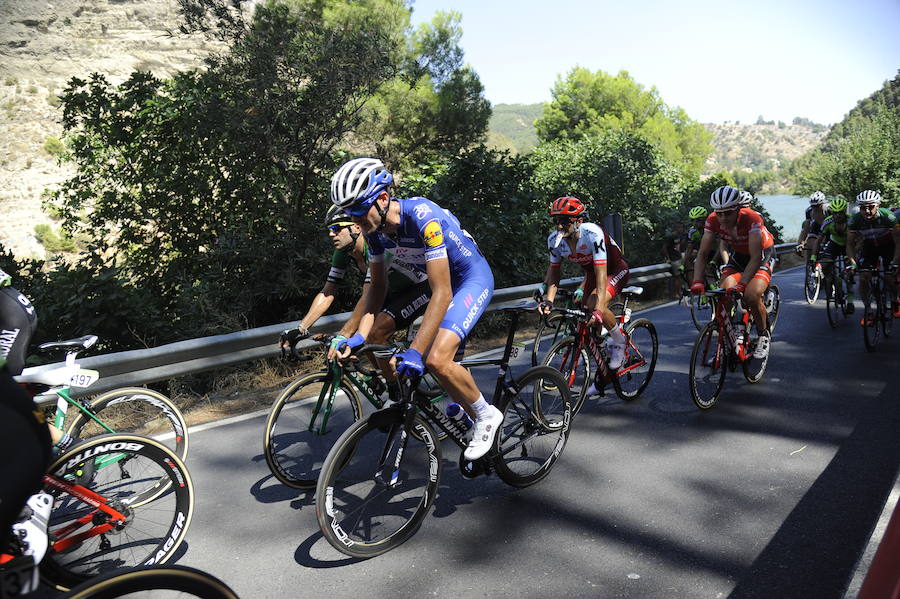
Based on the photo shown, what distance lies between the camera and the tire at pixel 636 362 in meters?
6.78

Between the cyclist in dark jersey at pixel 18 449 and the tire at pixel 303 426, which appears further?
the tire at pixel 303 426

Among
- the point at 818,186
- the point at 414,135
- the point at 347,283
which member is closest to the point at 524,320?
the point at 347,283

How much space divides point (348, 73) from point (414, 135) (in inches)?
593

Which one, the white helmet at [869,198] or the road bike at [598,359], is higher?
the white helmet at [869,198]

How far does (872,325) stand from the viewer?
916 centimetres

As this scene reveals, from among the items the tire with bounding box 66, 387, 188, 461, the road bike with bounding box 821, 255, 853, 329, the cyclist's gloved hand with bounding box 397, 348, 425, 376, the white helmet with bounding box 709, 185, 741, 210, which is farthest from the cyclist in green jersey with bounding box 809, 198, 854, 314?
the tire with bounding box 66, 387, 188, 461

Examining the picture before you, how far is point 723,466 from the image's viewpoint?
5.07 meters

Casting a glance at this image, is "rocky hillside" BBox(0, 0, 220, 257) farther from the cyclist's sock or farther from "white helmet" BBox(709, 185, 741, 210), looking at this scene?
the cyclist's sock

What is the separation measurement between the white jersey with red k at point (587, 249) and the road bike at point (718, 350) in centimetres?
112

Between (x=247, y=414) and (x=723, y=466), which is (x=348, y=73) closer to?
(x=247, y=414)

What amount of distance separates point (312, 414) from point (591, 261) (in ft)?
11.2

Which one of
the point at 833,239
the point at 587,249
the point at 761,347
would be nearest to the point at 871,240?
the point at 833,239

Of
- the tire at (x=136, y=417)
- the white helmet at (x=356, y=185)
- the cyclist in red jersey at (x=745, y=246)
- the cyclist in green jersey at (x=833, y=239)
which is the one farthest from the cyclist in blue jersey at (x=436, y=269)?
the cyclist in green jersey at (x=833, y=239)

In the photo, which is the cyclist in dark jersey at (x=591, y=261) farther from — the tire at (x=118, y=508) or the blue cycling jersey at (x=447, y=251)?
the tire at (x=118, y=508)
